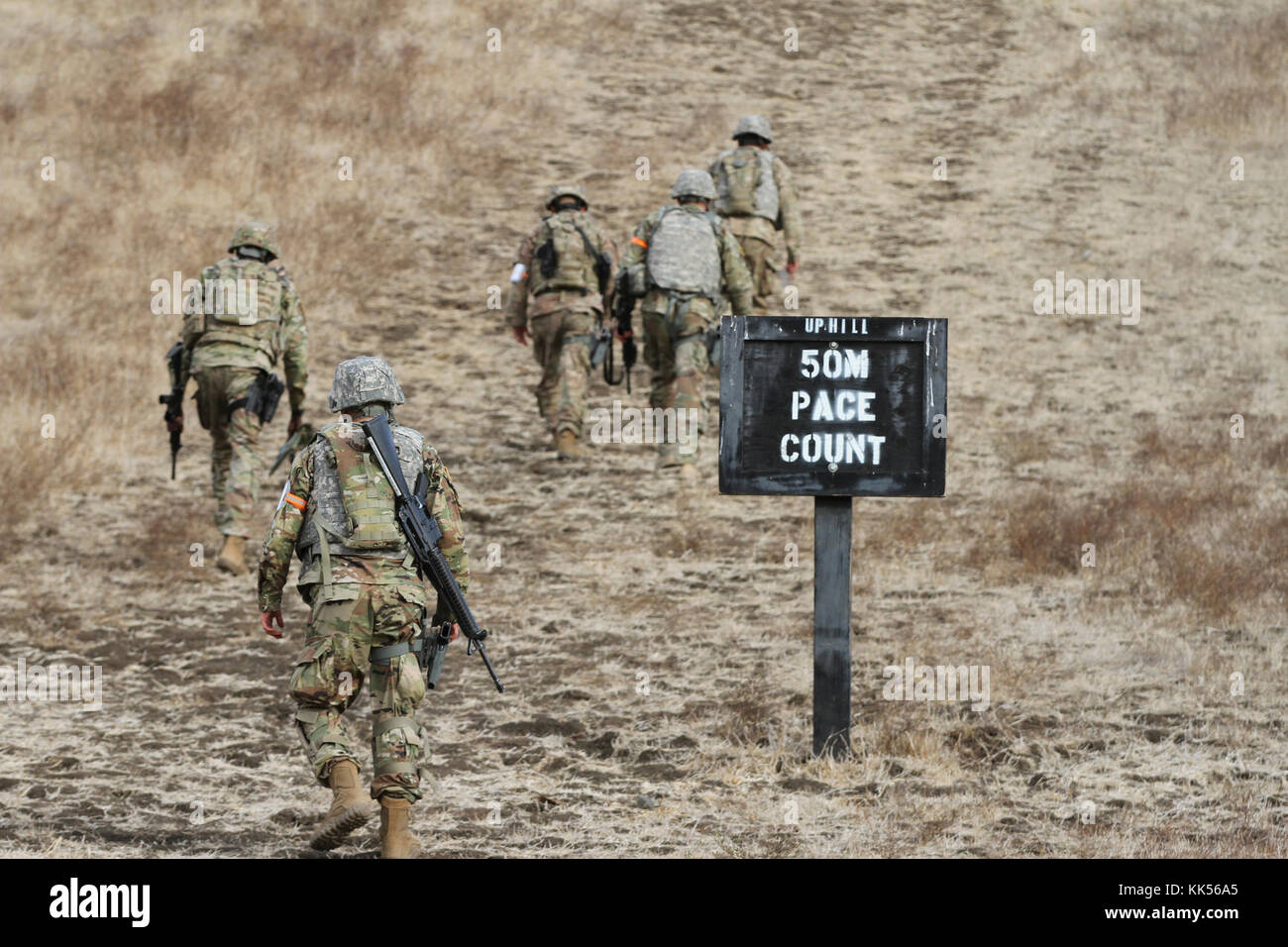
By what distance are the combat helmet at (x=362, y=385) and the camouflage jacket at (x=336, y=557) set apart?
25 cm

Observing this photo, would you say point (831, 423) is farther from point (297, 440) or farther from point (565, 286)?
point (565, 286)

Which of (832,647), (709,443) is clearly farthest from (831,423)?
(709,443)

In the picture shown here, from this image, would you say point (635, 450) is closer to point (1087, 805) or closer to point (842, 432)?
point (842, 432)

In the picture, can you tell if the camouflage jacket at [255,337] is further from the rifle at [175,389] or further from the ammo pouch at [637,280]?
the ammo pouch at [637,280]

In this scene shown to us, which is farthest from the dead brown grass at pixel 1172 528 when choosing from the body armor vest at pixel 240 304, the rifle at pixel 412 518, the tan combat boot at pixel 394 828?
the tan combat boot at pixel 394 828

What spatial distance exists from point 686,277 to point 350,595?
6213mm

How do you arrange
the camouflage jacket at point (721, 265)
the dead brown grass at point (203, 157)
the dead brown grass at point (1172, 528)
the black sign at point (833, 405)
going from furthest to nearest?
the dead brown grass at point (203, 157) → the camouflage jacket at point (721, 265) → the dead brown grass at point (1172, 528) → the black sign at point (833, 405)

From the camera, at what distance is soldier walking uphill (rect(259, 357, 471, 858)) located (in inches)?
242

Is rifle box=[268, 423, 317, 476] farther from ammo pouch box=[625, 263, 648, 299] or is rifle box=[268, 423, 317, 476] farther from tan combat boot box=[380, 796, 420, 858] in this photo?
tan combat boot box=[380, 796, 420, 858]

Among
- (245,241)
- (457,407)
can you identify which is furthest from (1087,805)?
(457,407)

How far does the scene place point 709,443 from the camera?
13.7 metres

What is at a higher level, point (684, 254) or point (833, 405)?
point (684, 254)

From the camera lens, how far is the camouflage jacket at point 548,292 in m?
12.4
